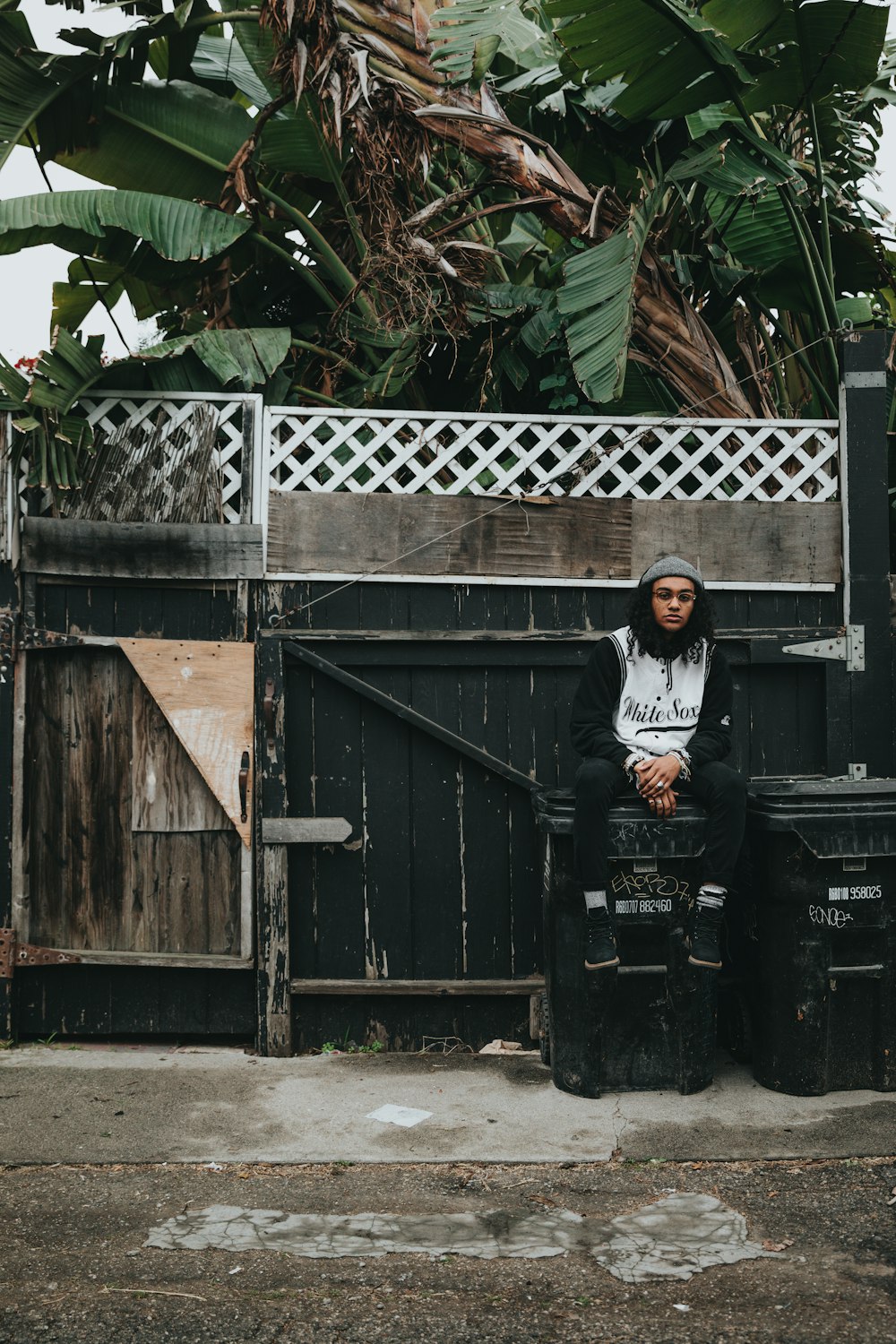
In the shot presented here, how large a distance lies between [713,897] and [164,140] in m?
5.28

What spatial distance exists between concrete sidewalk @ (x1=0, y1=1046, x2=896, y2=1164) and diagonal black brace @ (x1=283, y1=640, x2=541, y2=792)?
1358mm

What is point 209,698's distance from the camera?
5.41 meters

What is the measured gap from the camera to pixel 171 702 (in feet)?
17.7

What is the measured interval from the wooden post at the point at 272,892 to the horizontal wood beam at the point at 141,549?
540mm

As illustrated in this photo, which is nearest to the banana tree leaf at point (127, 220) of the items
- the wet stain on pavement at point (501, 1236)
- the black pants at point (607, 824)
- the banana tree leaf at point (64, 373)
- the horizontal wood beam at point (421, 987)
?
the banana tree leaf at point (64, 373)

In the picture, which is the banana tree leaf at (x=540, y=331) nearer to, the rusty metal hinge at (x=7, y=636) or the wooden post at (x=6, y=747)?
the wooden post at (x=6, y=747)

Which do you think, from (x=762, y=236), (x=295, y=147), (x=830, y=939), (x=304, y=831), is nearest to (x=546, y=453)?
(x=762, y=236)

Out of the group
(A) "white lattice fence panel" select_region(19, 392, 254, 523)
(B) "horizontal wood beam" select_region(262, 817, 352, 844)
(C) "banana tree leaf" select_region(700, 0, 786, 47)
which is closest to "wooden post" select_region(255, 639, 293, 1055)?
(B) "horizontal wood beam" select_region(262, 817, 352, 844)

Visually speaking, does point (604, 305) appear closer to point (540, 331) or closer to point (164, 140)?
point (540, 331)

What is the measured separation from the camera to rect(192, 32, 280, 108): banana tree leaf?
723 cm

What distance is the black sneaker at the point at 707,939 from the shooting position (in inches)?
178

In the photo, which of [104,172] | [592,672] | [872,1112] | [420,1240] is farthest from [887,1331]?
[104,172]

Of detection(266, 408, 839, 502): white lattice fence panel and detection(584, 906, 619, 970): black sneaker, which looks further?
detection(266, 408, 839, 502): white lattice fence panel

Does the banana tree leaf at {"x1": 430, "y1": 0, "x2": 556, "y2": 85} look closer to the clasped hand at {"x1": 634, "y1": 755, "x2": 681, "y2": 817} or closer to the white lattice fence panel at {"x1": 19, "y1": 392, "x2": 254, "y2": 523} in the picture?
the white lattice fence panel at {"x1": 19, "y1": 392, "x2": 254, "y2": 523}
